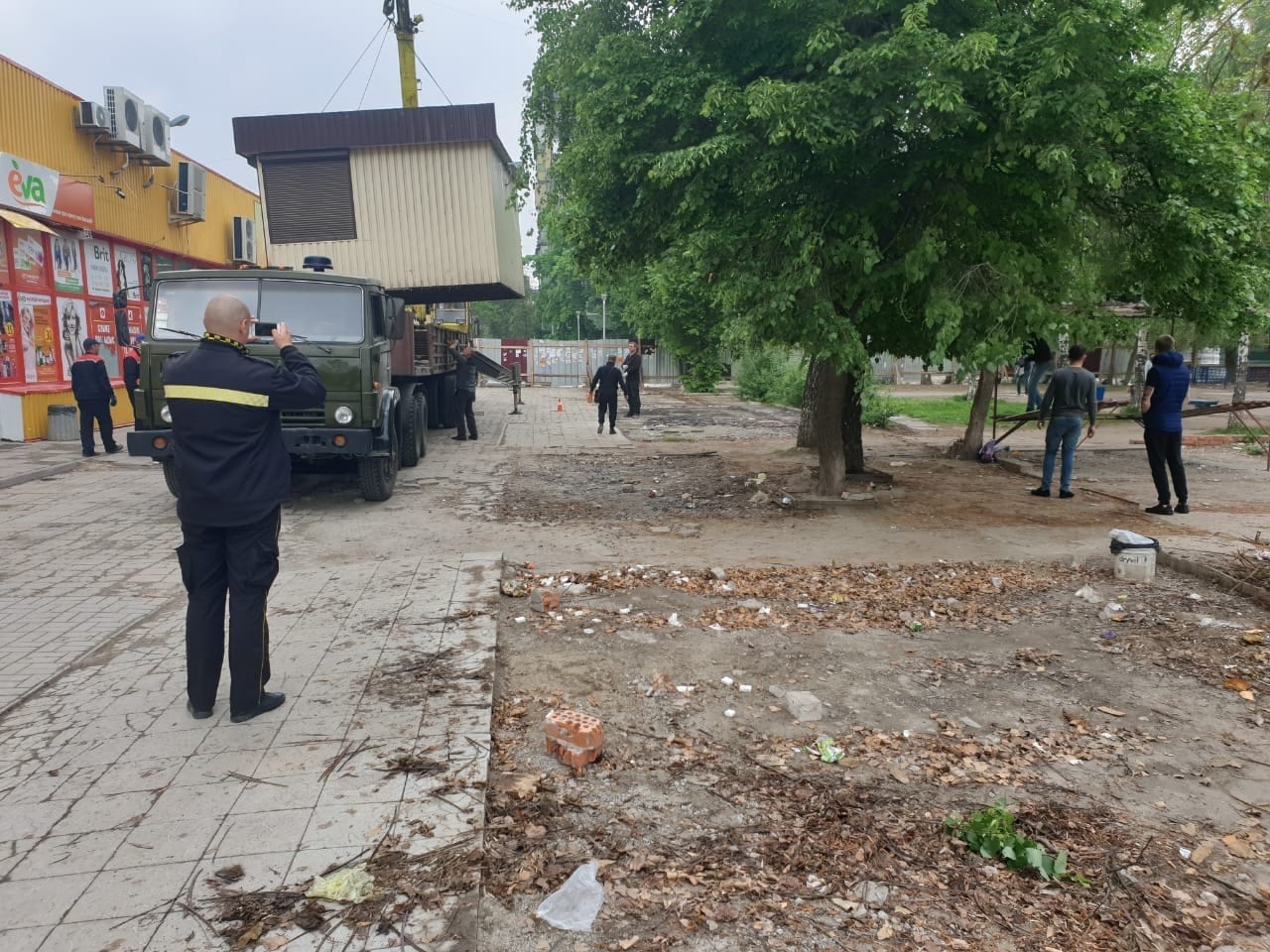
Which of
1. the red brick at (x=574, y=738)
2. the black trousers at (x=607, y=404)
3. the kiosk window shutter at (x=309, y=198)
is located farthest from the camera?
the black trousers at (x=607, y=404)

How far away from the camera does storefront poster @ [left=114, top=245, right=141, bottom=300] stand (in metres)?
17.3

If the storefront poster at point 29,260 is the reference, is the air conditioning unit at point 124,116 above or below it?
above

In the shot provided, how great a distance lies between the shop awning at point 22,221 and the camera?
13.5 metres

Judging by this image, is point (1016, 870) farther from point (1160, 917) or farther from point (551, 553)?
point (551, 553)

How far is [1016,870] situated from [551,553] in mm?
5261

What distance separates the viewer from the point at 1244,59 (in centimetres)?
1338

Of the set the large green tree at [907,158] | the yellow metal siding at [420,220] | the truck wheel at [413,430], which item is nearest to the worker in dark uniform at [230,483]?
the large green tree at [907,158]

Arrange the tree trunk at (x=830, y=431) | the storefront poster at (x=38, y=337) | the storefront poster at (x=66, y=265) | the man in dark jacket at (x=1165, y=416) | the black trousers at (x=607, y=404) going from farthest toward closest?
the black trousers at (x=607, y=404), the storefront poster at (x=66, y=265), the storefront poster at (x=38, y=337), the tree trunk at (x=830, y=431), the man in dark jacket at (x=1165, y=416)

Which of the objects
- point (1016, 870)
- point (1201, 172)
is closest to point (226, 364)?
point (1016, 870)

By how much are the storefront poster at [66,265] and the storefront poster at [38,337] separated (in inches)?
21.0

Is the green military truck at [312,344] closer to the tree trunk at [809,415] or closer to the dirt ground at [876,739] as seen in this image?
the dirt ground at [876,739]

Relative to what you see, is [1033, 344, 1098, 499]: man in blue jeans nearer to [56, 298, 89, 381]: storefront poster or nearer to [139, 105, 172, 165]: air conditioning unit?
[56, 298, 89, 381]: storefront poster

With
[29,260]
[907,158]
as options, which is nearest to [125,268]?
[29,260]

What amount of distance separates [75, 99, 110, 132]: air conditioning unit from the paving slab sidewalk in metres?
14.2
